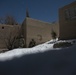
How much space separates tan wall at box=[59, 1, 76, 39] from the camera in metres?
21.7

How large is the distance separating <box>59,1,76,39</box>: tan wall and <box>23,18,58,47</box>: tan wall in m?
2.94

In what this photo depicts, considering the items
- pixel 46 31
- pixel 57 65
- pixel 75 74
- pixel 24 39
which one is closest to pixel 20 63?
pixel 57 65

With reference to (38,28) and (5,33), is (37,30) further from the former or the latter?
(5,33)

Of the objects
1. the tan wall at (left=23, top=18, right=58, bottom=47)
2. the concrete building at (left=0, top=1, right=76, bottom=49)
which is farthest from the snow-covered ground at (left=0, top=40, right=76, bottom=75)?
the tan wall at (left=23, top=18, right=58, bottom=47)

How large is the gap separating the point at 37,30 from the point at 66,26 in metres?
4.08

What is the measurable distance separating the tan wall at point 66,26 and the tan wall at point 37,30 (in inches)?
116

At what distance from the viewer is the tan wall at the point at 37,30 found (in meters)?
22.1

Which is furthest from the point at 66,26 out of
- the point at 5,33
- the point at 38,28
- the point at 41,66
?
the point at 41,66

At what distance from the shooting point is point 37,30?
2400 centimetres

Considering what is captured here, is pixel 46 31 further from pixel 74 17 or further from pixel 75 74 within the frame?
pixel 75 74

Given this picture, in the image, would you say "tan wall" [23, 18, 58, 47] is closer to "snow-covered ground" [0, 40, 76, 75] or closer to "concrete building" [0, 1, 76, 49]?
"concrete building" [0, 1, 76, 49]

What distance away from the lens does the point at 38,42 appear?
2386 cm

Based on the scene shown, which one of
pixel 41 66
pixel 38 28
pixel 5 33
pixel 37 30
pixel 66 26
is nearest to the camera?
pixel 41 66

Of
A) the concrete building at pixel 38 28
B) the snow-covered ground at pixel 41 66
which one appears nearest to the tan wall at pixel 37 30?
the concrete building at pixel 38 28
